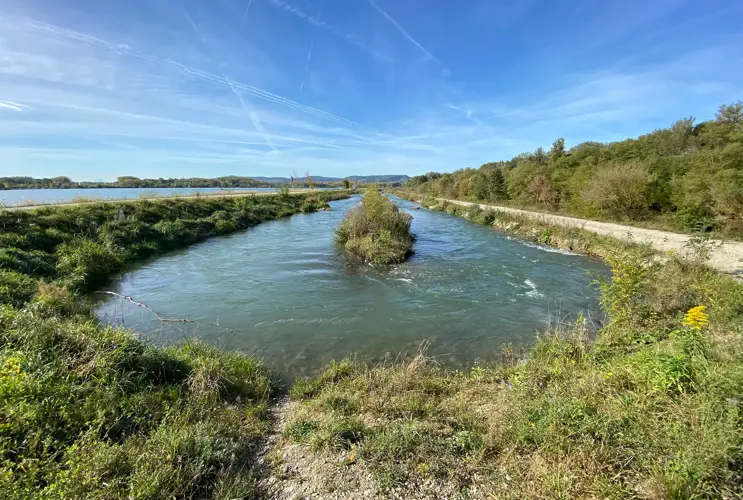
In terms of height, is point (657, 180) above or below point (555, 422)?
above

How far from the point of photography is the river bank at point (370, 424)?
119 inches

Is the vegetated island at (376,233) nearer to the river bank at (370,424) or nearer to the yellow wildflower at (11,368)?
the river bank at (370,424)

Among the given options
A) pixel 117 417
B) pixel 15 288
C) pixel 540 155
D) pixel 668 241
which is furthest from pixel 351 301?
pixel 540 155

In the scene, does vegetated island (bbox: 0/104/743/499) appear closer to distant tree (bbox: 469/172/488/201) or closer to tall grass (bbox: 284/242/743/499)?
tall grass (bbox: 284/242/743/499)

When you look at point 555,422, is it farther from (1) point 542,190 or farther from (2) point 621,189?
(1) point 542,190

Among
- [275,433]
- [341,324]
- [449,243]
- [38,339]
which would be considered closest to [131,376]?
[38,339]

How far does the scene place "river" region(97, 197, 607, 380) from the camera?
26.1ft

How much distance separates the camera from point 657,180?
65.4ft

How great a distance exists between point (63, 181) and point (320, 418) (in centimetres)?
9794

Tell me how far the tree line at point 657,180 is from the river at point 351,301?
7.21m

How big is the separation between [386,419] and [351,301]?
649cm

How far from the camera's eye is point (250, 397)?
18.2ft

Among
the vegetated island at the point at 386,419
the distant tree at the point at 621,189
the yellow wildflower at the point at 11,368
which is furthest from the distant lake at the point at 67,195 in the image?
the distant tree at the point at 621,189

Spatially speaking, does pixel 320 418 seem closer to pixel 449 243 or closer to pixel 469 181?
pixel 449 243
